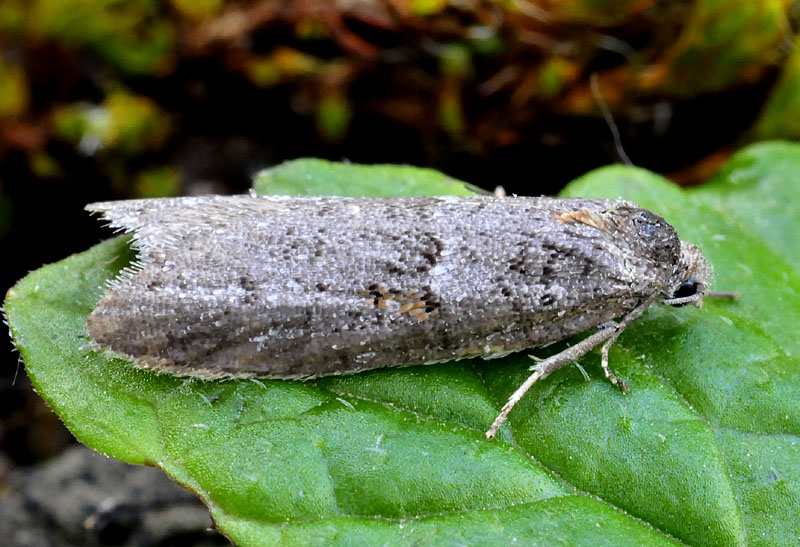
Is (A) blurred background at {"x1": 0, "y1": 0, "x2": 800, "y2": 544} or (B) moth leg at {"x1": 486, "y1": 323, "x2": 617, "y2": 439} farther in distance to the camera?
(A) blurred background at {"x1": 0, "y1": 0, "x2": 800, "y2": 544}

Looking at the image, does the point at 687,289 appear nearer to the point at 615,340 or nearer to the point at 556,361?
the point at 615,340

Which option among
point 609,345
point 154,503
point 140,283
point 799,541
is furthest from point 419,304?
point 154,503

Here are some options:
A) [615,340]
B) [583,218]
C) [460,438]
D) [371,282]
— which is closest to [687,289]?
[615,340]

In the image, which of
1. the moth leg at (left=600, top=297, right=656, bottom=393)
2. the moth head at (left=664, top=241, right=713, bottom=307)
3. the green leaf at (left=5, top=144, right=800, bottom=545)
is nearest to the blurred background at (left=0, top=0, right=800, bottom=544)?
the moth head at (left=664, top=241, right=713, bottom=307)

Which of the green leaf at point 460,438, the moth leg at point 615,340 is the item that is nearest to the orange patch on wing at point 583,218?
the moth leg at point 615,340

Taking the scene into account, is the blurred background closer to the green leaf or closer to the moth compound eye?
the moth compound eye

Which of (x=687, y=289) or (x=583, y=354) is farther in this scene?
(x=687, y=289)

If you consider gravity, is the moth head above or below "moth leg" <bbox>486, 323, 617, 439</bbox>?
above

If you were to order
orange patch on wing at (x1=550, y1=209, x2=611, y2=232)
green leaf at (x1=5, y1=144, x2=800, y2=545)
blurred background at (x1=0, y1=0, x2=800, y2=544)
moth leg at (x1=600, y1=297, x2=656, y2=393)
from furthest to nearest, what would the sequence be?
blurred background at (x1=0, y1=0, x2=800, y2=544)
orange patch on wing at (x1=550, y1=209, x2=611, y2=232)
moth leg at (x1=600, y1=297, x2=656, y2=393)
green leaf at (x1=5, y1=144, x2=800, y2=545)
